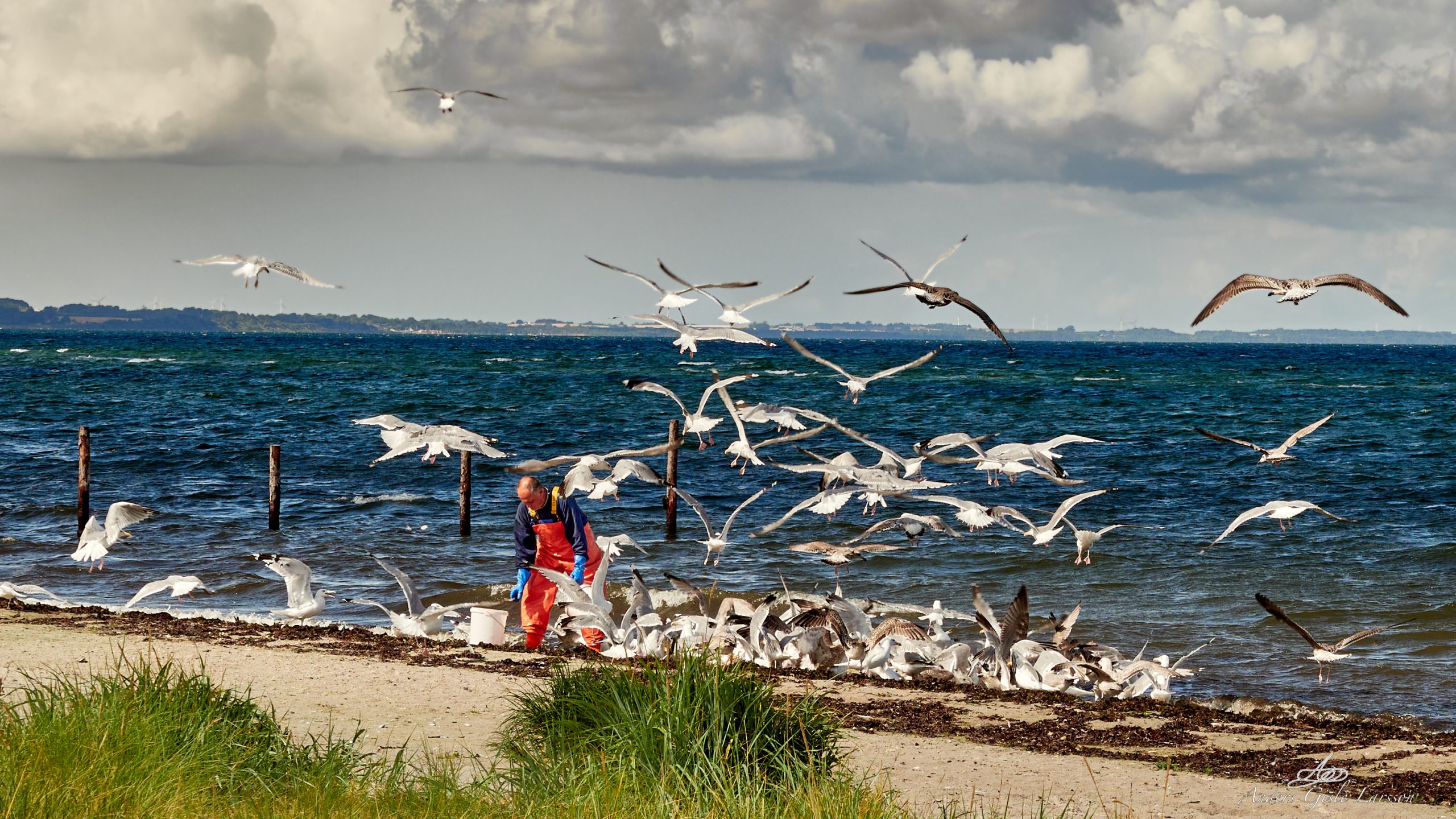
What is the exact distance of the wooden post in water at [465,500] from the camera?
19.8 m

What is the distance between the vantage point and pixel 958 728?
8703 mm

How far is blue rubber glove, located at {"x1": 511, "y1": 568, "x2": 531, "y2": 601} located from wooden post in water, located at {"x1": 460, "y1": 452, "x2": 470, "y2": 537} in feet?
29.4

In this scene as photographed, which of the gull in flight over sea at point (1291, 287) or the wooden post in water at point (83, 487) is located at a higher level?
the gull in flight over sea at point (1291, 287)

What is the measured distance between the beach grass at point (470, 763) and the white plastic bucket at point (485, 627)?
434cm

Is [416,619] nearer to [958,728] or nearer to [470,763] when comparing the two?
[470,763]

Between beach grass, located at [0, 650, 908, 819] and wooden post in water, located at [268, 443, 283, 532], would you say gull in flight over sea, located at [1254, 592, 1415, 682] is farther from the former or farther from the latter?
wooden post in water, located at [268, 443, 283, 532]

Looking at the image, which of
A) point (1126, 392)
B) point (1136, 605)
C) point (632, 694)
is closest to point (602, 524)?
point (1136, 605)

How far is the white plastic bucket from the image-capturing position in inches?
445

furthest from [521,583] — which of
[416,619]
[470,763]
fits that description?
[470,763]

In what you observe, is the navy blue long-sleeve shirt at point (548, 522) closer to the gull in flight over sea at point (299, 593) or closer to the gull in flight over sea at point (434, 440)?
the gull in flight over sea at point (299, 593)

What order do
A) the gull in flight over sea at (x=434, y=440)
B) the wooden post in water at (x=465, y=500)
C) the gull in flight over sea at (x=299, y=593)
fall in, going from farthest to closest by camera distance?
the wooden post in water at (x=465, y=500), the gull in flight over sea at (x=434, y=440), the gull in flight over sea at (x=299, y=593)

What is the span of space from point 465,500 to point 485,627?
889 cm

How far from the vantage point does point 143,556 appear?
56.0ft

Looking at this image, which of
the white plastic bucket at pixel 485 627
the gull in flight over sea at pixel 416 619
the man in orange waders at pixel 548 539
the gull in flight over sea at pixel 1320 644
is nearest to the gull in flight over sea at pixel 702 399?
the man in orange waders at pixel 548 539
